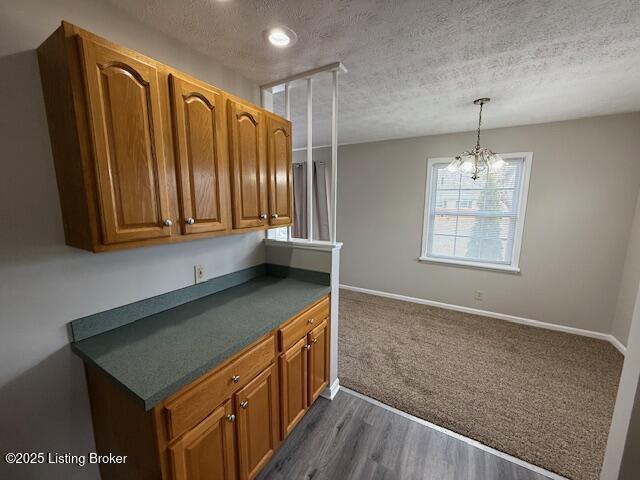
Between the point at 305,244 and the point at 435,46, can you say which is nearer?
the point at 435,46

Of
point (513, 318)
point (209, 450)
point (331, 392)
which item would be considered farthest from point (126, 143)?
point (513, 318)

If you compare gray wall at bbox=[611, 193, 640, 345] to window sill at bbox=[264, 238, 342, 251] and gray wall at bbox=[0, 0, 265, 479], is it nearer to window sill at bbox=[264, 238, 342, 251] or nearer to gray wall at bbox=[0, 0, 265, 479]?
window sill at bbox=[264, 238, 342, 251]

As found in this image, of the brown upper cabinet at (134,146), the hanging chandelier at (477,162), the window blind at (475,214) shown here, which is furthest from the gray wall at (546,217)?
the brown upper cabinet at (134,146)

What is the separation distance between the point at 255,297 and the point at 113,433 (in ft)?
2.83

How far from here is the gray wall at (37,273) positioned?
3.13 ft

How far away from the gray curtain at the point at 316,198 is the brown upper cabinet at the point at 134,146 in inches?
114

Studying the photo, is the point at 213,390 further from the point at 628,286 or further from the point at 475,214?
the point at 628,286

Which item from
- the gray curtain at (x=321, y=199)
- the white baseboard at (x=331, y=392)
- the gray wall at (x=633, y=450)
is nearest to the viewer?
the gray wall at (x=633, y=450)

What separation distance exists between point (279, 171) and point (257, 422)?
1.48 metres

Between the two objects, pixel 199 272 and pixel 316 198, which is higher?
pixel 316 198

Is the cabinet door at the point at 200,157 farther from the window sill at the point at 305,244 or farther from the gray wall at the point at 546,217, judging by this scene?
the gray wall at the point at 546,217

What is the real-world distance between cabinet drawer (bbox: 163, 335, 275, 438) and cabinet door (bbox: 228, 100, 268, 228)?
713 millimetres

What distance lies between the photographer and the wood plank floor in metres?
1.46

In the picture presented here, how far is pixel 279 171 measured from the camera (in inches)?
69.4
